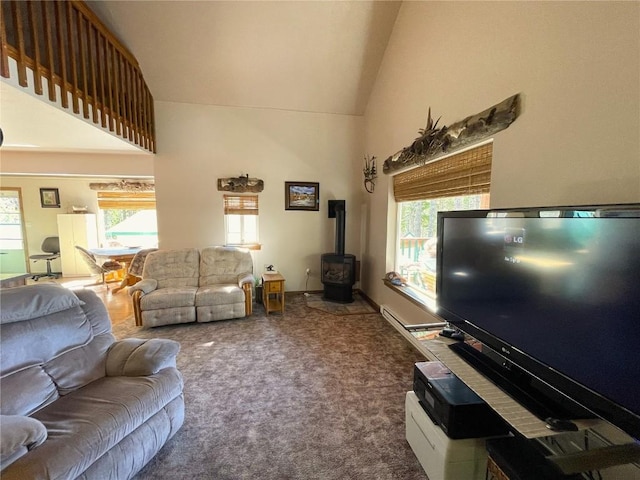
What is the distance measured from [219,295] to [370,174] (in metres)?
2.75

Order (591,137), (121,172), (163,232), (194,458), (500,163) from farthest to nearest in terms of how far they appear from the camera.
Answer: (121,172)
(163,232)
(500,163)
(194,458)
(591,137)

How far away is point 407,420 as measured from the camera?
1622 mm

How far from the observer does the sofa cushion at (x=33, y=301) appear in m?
1.39

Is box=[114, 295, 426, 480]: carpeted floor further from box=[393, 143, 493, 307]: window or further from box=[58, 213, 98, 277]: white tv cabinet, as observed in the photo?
box=[58, 213, 98, 277]: white tv cabinet

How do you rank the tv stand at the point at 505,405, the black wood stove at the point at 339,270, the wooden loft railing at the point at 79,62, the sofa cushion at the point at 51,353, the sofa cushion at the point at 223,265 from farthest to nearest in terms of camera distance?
the black wood stove at the point at 339,270, the sofa cushion at the point at 223,265, the wooden loft railing at the point at 79,62, the sofa cushion at the point at 51,353, the tv stand at the point at 505,405

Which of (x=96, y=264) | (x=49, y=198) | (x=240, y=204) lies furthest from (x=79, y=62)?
(x=49, y=198)

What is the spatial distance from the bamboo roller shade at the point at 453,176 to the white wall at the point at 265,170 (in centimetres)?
182

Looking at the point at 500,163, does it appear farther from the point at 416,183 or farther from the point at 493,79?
the point at 416,183

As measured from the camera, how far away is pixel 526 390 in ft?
3.57

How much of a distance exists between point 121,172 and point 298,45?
154 inches

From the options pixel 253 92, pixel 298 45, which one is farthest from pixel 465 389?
pixel 253 92

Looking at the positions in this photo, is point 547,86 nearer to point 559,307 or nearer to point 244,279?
point 559,307

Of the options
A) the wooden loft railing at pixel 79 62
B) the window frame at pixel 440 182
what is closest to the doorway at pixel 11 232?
the wooden loft railing at pixel 79 62

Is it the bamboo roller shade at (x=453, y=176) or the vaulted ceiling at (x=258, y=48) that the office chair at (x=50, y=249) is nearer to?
the vaulted ceiling at (x=258, y=48)
